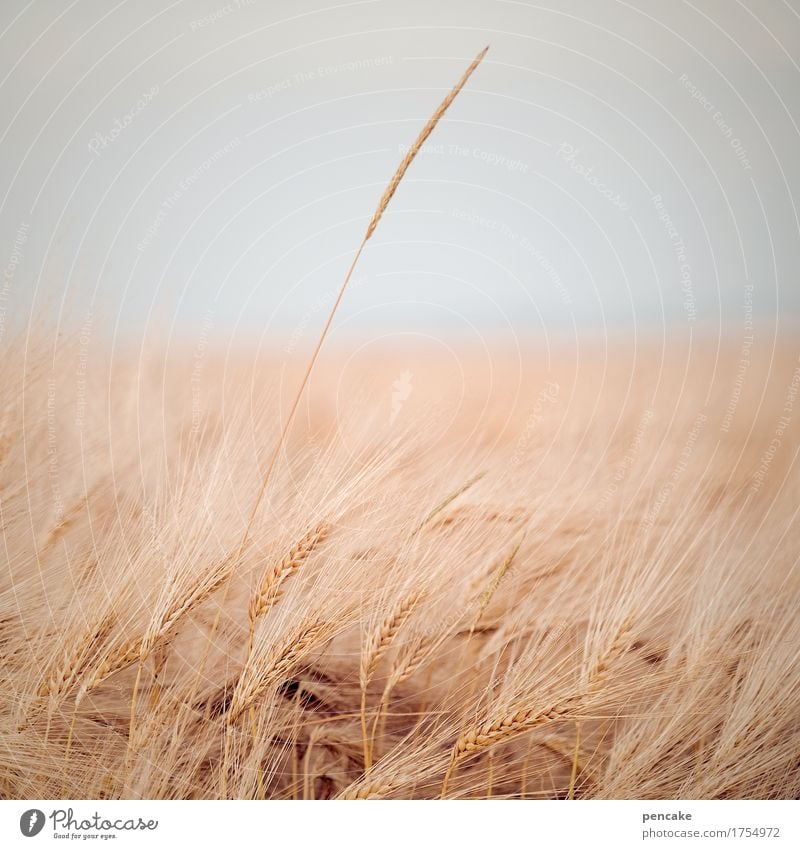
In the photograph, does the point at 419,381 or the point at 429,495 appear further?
the point at 419,381

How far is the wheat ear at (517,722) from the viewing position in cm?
115

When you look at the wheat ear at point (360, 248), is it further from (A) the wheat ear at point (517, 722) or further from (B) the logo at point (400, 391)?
(A) the wheat ear at point (517, 722)

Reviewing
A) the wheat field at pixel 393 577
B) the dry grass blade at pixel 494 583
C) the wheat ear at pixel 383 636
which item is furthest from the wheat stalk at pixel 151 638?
the dry grass blade at pixel 494 583

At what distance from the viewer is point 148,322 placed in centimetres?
134

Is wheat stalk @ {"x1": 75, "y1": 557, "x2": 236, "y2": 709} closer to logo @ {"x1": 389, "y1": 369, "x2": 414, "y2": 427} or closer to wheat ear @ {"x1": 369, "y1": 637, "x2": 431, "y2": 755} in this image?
wheat ear @ {"x1": 369, "y1": 637, "x2": 431, "y2": 755}

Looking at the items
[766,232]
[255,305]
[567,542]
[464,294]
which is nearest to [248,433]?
[255,305]

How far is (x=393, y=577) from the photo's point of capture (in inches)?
48.7

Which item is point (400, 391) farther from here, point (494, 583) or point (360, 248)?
point (494, 583)

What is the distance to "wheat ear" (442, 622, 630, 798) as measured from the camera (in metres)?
1.15

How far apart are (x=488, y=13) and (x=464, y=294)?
57 cm

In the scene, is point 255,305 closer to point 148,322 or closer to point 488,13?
point 148,322

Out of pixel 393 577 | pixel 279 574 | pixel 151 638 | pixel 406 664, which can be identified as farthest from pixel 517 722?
pixel 151 638
